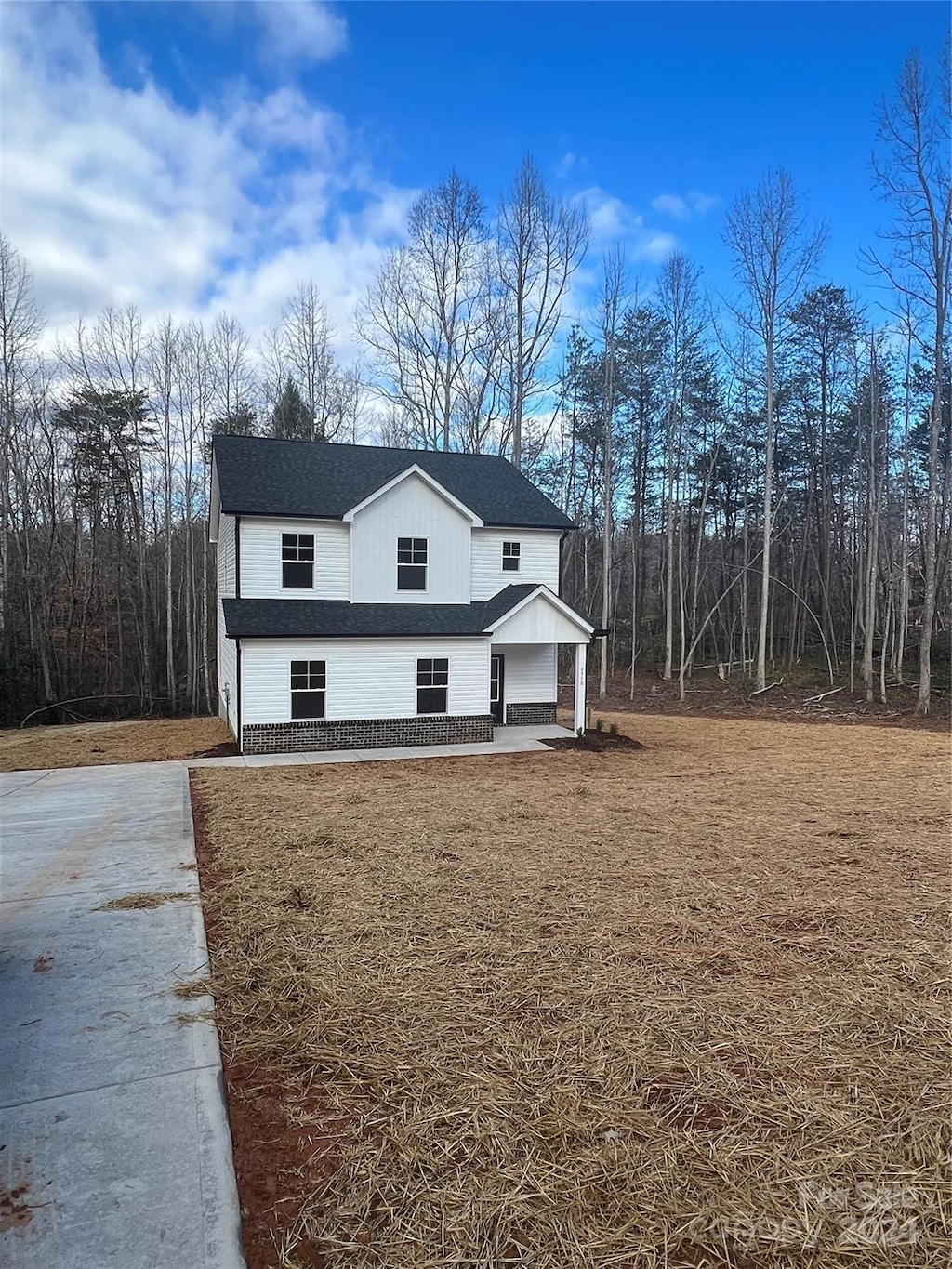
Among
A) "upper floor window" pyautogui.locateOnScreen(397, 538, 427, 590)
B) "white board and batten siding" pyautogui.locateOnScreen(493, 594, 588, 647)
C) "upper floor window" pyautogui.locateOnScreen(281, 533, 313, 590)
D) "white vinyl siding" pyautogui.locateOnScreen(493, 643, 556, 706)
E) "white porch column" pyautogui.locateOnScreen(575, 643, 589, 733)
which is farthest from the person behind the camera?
"white vinyl siding" pyautogui.locateOnScreen(493, 643, 556, 706)

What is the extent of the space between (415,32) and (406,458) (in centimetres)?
867

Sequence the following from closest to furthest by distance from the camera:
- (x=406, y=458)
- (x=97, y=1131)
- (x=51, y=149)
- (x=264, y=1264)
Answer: (x=264, y=1264)
(x=97, y=1131)
(x=51, y=149)
(x=406, y=458)

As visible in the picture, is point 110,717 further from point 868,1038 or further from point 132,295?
point 868,1038

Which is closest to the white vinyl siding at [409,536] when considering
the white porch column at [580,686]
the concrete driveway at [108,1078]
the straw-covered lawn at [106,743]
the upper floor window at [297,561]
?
the upper floor window at [297,561]

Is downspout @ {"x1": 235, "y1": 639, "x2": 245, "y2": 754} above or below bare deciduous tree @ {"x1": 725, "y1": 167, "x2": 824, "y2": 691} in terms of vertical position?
below

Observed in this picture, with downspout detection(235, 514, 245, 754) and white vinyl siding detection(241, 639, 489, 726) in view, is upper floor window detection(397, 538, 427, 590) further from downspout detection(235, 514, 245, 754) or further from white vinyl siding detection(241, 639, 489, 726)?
downspout detection(235, 514, 245, 754)

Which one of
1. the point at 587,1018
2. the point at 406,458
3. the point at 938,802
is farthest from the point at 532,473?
the point at 587,1018

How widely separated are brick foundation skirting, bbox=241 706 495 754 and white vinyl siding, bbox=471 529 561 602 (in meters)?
3.35

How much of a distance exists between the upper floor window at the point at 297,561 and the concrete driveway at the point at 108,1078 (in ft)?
29.5

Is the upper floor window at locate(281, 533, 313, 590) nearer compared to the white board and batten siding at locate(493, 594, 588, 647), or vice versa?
the upper floor window at locate(281, 533, 313, 590)

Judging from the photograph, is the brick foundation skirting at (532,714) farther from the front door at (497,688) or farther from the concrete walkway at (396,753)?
the concrete walkway at (396,753)

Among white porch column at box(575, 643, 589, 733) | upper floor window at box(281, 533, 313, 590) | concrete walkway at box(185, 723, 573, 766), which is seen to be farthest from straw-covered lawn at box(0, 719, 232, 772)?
white porch column at box(575, 643, 589, 733)

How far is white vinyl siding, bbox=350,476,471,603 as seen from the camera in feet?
50.2

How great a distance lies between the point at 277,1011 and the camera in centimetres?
372
